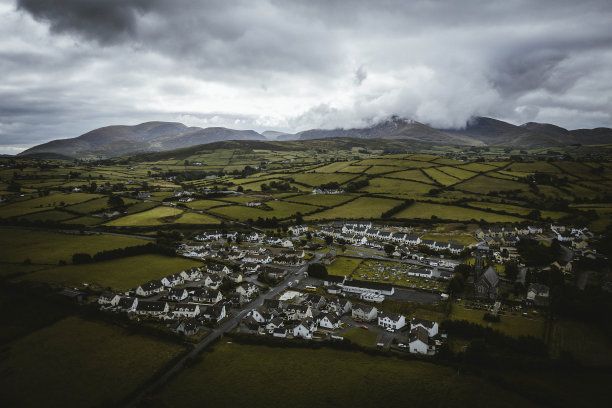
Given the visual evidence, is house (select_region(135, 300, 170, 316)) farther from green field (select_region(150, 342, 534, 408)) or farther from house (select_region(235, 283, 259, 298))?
green field (select_region(150, 342, 534, 408))

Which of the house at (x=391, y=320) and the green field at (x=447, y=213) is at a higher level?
the green field at (x=447, y=213)

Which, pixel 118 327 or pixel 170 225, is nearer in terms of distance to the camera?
pixel 118 327

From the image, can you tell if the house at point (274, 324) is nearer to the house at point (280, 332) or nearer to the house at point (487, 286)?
the house at point (280, 332)

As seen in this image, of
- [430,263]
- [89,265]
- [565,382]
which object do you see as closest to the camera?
[565,382]

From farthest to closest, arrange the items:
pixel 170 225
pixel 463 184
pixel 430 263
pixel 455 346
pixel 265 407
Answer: pixel 463 184 < pixel 170 225 < pixel 430 263 < pixel 455 346 < pixel 265 407

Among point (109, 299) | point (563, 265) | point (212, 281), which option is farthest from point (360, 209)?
point (109, 299)

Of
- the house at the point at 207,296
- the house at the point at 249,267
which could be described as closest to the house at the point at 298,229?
→ the house at the point at 249,267

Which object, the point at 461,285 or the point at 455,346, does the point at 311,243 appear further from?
the point at 455,346

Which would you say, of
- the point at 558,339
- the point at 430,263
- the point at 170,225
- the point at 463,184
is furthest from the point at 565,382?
the point at 463,184
